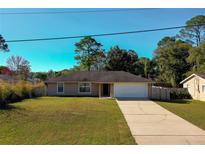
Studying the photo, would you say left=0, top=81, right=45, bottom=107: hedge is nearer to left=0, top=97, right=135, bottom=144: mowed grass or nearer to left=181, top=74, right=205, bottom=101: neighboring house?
left=0, top=97, right=135, bottom=144: mowed grass

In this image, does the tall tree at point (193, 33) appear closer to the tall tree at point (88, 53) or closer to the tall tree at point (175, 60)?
the tall tree at point (175, 60)

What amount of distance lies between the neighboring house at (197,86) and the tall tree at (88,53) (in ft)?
77.0

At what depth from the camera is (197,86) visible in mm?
24453

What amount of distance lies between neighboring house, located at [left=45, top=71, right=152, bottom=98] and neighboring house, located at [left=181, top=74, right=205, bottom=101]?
488cm

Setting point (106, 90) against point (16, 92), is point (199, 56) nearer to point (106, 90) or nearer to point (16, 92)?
point (106, 90)

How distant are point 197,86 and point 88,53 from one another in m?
26.9

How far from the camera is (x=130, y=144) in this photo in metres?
7.19

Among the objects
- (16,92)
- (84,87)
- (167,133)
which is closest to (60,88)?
(84,87)

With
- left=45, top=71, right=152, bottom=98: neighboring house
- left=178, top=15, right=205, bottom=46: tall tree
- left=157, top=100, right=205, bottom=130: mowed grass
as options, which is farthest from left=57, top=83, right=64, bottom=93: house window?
left=178, top=15, right=205, bottom=46: tall tree

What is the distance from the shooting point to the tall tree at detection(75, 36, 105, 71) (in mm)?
46812

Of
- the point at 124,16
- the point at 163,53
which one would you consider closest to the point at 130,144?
the point at 124,16
